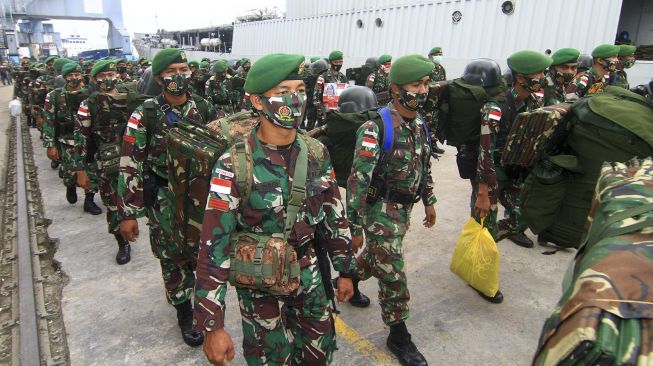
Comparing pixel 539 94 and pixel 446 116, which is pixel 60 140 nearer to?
pixel 446 116

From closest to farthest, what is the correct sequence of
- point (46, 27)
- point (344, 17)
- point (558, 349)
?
point (558, 349) < point (344, 17) < point (46, 27)

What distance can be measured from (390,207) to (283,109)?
116 centimetres

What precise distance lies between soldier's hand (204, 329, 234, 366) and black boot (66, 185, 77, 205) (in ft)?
17.8

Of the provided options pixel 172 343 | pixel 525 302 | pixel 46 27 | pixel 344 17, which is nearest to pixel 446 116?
pixel 525 302

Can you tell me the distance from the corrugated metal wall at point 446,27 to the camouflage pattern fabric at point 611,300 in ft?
31.9

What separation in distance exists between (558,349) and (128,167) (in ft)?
9.50

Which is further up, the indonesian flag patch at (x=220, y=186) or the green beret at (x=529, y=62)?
the green beret at (x=529, y=62)

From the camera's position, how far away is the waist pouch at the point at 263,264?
1922 millimetres

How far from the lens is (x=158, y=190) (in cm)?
306

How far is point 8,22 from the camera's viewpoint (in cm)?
3225

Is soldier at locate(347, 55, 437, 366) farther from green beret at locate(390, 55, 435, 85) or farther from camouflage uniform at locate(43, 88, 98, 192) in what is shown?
camouflage uniform at locate(43, 88, 98, 192)

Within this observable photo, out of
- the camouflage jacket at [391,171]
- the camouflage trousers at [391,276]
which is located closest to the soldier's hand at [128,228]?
the camouflage jacket at [391,171]

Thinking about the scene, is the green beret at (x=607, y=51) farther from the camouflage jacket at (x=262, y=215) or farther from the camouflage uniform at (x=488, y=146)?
the camouflage jacket at (x=262, y=215)

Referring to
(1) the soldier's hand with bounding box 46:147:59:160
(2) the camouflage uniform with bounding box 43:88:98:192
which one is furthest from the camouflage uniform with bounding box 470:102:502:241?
A: (1) the soldier's hand with bounding box 46:147:59:160
